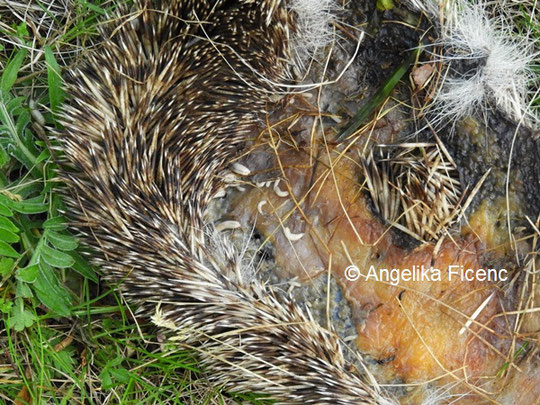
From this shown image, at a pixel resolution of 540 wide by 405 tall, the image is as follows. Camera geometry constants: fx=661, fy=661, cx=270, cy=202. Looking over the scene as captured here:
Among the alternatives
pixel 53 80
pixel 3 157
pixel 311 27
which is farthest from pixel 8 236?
pixel 311 27

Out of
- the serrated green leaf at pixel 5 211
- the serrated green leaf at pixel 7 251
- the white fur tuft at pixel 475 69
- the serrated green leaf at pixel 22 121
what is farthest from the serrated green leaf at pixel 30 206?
the white fur tuft at pixel 475 69

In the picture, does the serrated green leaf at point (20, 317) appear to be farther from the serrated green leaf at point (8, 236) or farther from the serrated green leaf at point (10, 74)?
the serrated green leaf at point (10, 74)

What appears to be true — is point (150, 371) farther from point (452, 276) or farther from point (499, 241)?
point (499, 241)

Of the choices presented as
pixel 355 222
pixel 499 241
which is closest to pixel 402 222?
pixel 355 222

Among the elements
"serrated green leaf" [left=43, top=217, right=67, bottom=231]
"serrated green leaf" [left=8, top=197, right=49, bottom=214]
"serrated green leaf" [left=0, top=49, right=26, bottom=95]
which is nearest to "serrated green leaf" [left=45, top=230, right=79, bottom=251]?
"serrated green leaf" [left=43, top=217, right=67, bottom=231]

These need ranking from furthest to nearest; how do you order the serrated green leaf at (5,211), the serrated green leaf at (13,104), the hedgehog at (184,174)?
the serrated green leaf at (13,104), the serrated green leaf at (5,211), the hedgehog at (184,174)

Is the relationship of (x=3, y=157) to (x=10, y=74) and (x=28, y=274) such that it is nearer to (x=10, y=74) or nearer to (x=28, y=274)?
(x=10, y=74)
